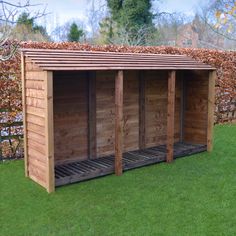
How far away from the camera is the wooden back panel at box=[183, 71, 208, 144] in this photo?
6.75 meters

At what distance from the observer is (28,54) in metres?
4.59

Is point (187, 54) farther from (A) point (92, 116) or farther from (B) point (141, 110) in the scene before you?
(A) point (92, 116)

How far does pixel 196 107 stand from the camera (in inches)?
272

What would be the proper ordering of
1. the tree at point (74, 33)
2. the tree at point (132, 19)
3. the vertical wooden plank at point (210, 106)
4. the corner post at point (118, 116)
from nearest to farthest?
1. the corner post at point (118, 116)
2. the vertical wooden plank at point (210, 106)
3. the tree at point (132, 19)
4. the tree at point (74, 33)

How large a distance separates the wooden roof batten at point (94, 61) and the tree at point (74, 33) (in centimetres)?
1468

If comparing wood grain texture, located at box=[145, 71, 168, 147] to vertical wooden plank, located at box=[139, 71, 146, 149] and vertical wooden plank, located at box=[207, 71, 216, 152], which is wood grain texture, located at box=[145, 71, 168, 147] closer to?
vertical wooden plank, located at box=[139, 71, 146, 149]

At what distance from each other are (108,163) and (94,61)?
1761 mm

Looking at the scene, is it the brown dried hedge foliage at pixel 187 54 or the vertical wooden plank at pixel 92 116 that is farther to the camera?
the brown dried hedge foliage at pixel 187 54

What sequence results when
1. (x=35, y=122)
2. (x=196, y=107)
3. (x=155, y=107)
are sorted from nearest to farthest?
(x=35, y=122) < (x=155, y=107) < (x=196, y=107)

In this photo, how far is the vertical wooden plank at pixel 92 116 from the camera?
18.6ft

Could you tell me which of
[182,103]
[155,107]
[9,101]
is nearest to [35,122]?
[9,101]

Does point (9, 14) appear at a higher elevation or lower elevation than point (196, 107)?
higher

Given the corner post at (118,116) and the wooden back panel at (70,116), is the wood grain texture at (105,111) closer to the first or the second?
the wooden back panel at (70,116)

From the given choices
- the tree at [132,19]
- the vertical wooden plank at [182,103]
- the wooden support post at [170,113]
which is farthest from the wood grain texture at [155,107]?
the tree at [132,19]
